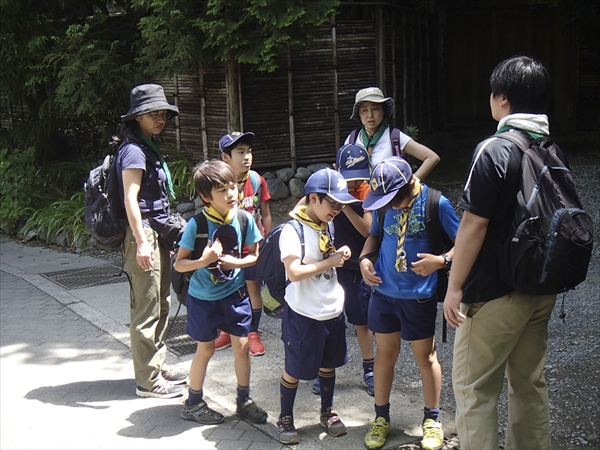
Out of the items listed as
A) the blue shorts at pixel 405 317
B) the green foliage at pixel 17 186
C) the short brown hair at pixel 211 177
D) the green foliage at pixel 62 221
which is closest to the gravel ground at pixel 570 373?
the blue shorts at pixel 405 317

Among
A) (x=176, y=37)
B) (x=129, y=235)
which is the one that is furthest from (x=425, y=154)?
(x=176, y=37)

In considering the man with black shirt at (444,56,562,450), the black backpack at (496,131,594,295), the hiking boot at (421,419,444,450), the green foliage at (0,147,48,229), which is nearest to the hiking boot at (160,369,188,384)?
the hiking boot at (421,419,444,450)

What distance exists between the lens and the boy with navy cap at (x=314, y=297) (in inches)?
162

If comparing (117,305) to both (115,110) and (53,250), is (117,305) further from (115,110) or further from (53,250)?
(115,110)

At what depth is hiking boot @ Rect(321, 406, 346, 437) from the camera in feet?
14.2

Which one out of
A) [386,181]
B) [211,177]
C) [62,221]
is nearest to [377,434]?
[386,181]

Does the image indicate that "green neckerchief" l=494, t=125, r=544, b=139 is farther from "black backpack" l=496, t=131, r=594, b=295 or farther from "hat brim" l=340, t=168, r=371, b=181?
"hat brim" l=340, t=168, r=371, b=181

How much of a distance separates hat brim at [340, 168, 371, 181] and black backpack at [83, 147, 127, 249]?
1598 mm

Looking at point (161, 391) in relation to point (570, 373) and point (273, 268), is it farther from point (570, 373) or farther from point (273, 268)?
point (570, 373)

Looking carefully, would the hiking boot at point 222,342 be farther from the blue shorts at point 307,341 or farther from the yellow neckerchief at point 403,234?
the yellow neckerchief at point 403,234

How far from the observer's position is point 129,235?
16.7 ft

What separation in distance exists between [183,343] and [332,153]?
19.0ft

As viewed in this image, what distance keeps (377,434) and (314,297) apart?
88cm

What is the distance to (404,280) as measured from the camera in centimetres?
407
